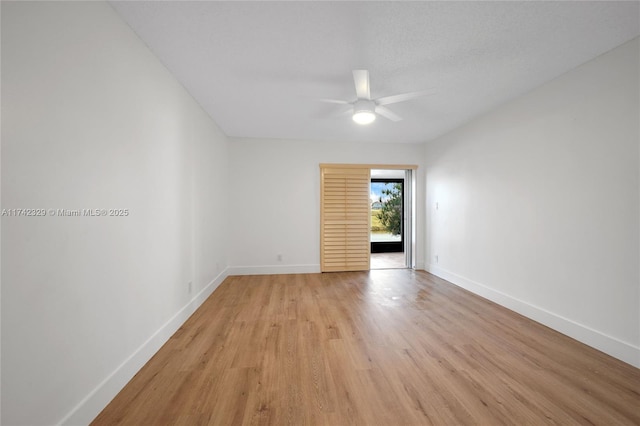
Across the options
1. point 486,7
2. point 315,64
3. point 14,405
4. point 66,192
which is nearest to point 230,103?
point 315,64

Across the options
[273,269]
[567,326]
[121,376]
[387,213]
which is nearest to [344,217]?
[273,269]

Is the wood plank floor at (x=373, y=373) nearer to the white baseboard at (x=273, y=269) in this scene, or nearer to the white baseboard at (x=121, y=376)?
the white baseboard at (x=121, y=376)

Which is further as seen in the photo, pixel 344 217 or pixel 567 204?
pixel 344 217

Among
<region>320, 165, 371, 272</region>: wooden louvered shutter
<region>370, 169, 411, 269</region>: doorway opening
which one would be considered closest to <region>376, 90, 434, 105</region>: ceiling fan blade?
<region>320, 165, 371, 272</region>: wooden louvered shutter

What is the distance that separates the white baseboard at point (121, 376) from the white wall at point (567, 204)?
11.4ft

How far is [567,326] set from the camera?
2154 mm

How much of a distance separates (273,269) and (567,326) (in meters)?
3.67

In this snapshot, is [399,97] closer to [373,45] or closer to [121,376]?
[373,45]

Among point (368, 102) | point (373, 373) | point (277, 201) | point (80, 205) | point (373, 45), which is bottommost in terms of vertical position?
point (373, 373)

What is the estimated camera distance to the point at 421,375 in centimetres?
162

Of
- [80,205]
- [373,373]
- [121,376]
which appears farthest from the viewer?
[373,373]

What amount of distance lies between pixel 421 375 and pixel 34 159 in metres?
2.39

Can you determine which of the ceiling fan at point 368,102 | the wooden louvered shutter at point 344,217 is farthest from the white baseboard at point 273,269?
the ceiling fan at point 368,102

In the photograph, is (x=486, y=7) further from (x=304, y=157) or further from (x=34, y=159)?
(x=304, y=157)
